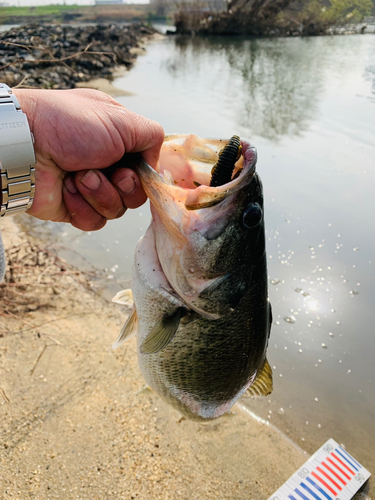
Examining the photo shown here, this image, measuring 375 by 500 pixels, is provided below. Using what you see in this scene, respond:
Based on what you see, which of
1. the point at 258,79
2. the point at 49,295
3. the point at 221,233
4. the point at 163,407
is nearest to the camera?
the point at 221,233

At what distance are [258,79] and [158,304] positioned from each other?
14.7 m

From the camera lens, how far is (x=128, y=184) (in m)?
1.59

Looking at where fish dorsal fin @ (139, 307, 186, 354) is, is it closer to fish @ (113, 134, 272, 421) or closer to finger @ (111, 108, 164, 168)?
fish @ (113, 134, 272, 421)

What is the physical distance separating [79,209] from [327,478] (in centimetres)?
239

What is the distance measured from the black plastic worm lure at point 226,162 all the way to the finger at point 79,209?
0.64 metres

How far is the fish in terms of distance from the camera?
53.4 inches

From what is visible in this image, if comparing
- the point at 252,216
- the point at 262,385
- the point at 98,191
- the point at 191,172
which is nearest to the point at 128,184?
the point at 98,191

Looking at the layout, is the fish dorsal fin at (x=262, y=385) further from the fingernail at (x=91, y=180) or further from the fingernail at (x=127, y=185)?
the fingernail at (x=91, y=180)

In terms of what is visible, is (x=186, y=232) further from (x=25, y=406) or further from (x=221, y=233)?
(x=25, y=406)

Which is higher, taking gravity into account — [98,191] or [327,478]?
[98,191]

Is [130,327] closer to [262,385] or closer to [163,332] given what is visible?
[163,332]

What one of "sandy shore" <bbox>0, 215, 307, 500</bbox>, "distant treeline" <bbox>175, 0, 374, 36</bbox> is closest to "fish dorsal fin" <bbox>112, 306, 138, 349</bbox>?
"sandy shore" <bbox>0, 215, 307, 500</bbox>

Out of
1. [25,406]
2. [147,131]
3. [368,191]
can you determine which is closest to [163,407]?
[25,406]

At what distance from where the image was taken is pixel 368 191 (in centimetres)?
609
